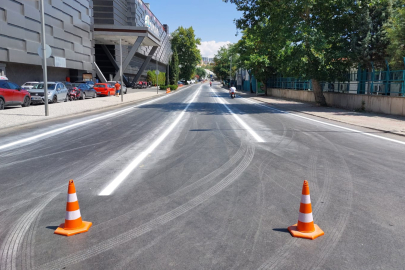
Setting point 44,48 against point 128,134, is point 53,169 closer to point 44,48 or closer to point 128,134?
point 128,134

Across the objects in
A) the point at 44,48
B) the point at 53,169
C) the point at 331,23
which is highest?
the point at 331,23

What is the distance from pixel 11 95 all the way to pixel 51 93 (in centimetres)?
643

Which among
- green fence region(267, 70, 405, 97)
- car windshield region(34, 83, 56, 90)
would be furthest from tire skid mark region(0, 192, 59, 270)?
car windshield region(34, 83, 56, 90)

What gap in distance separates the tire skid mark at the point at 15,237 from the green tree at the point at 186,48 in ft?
357

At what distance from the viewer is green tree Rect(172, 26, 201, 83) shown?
11112 centimetres

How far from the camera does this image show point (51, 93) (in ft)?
87.3

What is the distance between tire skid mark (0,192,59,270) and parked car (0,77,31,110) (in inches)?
675

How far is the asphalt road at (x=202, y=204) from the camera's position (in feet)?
11.4

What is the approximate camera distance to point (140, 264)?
130 inches

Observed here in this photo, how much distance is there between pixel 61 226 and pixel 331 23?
76.5 feet

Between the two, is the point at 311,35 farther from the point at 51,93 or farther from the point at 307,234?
the point at 307,234

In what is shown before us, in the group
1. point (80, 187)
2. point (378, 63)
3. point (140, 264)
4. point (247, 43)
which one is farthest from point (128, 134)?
point (247, 43)

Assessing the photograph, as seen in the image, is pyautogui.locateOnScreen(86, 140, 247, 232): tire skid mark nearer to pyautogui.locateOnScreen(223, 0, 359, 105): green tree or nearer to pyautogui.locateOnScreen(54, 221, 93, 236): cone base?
pyautogui.locateOnScreen(54, 221, 93, 236): cone base

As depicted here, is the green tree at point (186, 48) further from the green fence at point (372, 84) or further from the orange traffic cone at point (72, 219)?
the orange traffic cone at point (72, 219)
